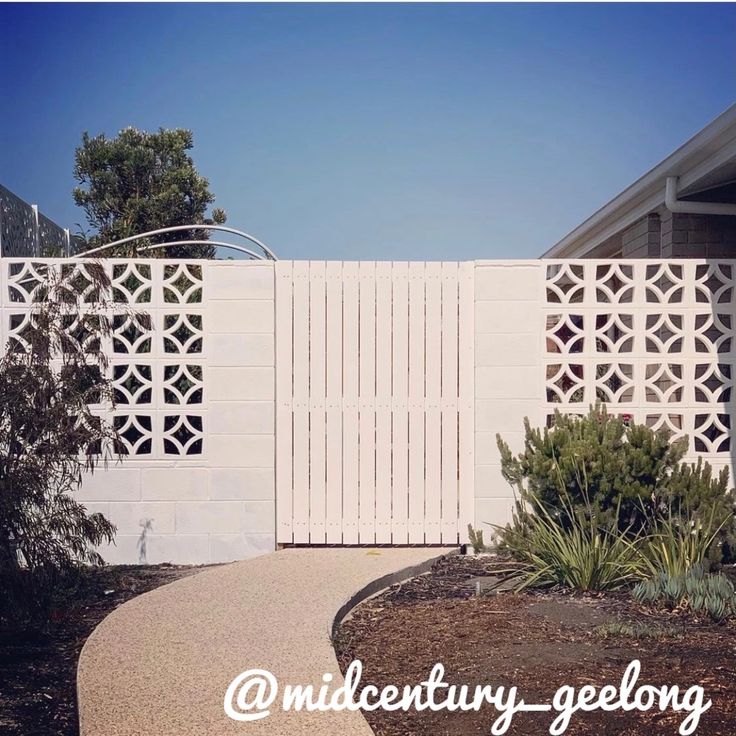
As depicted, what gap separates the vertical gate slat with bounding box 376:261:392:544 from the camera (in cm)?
789

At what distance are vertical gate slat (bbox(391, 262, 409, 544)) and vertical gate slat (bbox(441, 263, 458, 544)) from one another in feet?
0.99

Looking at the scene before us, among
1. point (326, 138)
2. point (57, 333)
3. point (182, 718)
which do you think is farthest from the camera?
point (326, 138)

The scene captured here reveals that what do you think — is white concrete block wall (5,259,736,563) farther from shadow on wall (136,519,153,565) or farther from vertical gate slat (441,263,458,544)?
vertical gate slat (441,263,458,544)

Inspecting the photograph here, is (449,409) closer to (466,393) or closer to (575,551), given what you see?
(466,393)

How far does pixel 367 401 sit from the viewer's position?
311 inches

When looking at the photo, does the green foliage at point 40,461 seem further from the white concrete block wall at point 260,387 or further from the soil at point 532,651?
the soil at point 532,651

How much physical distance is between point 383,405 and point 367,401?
0.13 meters

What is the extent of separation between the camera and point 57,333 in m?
6.54

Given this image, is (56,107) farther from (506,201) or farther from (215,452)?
(215,452)

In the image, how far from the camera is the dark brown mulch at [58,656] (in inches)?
177

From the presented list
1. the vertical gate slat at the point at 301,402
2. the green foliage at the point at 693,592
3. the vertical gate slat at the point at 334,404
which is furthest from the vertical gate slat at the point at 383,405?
the green foliage at the point at 693,592

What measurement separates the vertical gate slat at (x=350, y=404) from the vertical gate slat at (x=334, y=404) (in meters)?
0.03

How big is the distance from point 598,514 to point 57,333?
3.92 metres

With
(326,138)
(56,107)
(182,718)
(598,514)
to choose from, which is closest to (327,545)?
(598,514)
